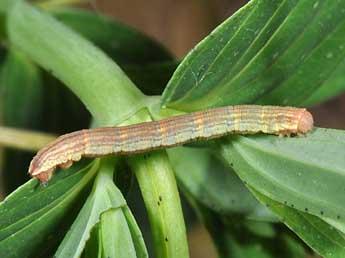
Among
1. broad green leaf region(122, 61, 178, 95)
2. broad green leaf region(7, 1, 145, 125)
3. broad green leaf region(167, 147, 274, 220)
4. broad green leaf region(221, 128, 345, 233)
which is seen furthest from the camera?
broad green leaf region(122, 61, 178, 95)

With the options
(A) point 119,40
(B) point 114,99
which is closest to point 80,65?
(B) point 114,99

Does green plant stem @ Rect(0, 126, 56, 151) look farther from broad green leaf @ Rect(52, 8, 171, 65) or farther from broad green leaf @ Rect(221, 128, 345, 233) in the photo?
broad green leaf @ Rect(221, 128, 345, 233)

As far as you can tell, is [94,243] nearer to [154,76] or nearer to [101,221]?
[101,221]

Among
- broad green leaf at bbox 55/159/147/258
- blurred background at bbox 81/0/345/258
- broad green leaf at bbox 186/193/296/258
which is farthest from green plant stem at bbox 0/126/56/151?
blurred background at bbox 81/0/345/258

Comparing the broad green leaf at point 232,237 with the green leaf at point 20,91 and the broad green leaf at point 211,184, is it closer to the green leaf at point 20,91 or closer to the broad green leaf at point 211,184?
the broad green leaf at point 211,184

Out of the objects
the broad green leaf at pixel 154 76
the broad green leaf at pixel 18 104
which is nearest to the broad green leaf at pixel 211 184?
the broad green leaf at pixel 154 76
